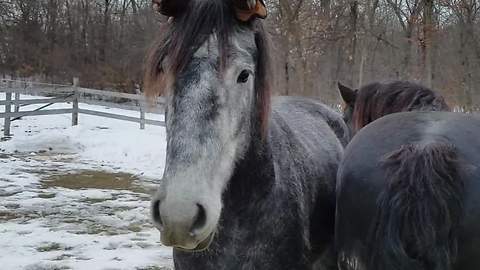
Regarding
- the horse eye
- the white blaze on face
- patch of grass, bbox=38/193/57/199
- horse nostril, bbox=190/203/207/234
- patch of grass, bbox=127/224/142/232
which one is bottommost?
patch of grass, bbox=127/224/142/232

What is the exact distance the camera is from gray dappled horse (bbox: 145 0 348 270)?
1853mm

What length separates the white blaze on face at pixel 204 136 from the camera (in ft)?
5.91

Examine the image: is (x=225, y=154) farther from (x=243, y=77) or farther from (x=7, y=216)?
(x=7, y=216)

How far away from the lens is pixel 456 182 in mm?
1821

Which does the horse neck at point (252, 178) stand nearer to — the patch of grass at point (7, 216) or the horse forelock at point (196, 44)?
the horse forelock at point (196, 44)

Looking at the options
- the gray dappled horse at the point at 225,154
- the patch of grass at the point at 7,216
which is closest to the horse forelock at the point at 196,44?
the gray dappled horse at the point at 225,154

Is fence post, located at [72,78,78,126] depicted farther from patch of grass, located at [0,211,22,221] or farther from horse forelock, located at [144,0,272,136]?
horse forelock, located at [144,0,272,136]

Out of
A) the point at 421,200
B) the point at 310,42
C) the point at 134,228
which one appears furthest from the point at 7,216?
the point at 310,42

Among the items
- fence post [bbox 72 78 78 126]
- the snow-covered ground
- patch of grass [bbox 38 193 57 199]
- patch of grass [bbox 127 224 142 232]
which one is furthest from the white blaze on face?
fence post [bbox 72 78 78 126]

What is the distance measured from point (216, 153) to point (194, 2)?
655 millimetres

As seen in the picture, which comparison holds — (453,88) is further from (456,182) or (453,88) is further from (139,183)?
(456,182)

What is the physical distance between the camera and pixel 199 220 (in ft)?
5.97

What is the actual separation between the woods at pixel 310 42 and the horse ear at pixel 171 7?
475 millimetres

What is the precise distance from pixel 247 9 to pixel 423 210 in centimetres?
106
